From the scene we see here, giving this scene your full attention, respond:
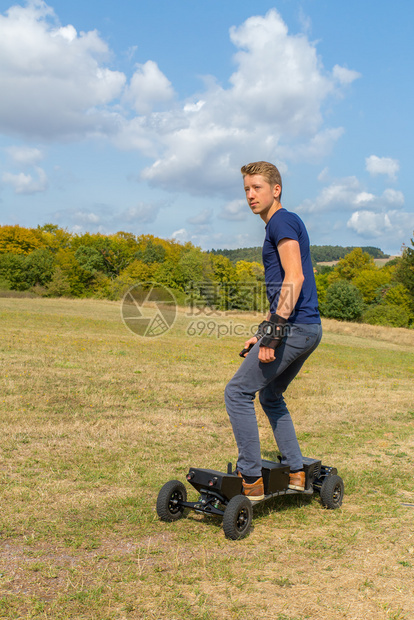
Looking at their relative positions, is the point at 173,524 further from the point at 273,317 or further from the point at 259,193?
the point at 259,193

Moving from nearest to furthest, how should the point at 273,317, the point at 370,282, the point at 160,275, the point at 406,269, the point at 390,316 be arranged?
the point at 273,317 < the point at 406,269 < the point at 390,316 < the point at 160,275 < the point at 370,282

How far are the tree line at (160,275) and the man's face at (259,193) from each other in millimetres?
59024

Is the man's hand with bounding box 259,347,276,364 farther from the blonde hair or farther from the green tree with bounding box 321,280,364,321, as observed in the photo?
the green tree with bounding box 321,280,364,321

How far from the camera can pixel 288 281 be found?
3.71 m

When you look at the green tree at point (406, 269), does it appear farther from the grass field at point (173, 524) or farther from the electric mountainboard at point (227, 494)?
the electric mountainboard at point (227, 494)

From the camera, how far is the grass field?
2801 millimetres

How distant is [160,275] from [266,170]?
85683 millimetres

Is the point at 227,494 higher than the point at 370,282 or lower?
lower

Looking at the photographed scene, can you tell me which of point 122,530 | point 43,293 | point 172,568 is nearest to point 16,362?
point 122,530

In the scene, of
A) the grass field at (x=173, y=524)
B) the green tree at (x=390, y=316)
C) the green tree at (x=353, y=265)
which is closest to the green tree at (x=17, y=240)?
the green tree at (x=390, y=316)

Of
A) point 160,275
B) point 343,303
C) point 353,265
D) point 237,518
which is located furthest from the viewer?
point 353,265

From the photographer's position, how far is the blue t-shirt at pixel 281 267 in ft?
12.7

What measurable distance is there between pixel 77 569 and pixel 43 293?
261 ft

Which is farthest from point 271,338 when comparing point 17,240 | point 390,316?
point 17,240
